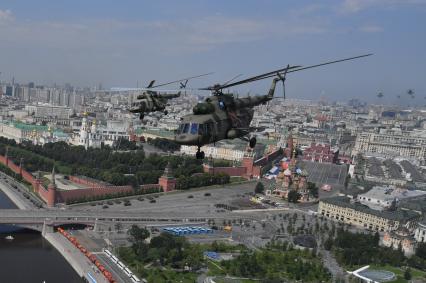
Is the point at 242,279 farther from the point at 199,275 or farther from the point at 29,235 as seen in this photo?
the point at 29,235

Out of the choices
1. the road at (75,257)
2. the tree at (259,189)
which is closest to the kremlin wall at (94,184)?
the tree at (259,189)

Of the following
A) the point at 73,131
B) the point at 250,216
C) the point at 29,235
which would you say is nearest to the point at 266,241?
the point at 250,216

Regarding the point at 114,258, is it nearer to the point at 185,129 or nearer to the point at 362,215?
the point at 185,129

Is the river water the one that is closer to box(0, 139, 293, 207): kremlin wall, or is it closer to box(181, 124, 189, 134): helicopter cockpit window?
box(0, 139, 293, 207): kremlin wall

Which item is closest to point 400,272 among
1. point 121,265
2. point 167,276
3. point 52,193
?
point 167,276

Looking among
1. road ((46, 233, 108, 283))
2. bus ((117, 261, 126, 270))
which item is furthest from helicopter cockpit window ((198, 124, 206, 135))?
bus ((117, 261, 126, 270))
